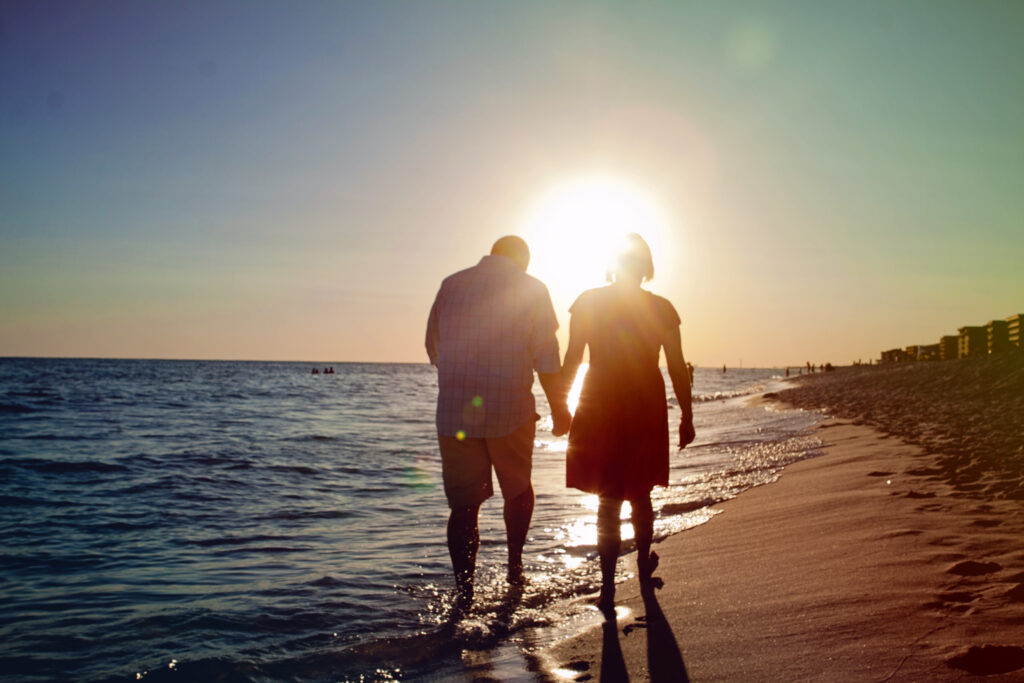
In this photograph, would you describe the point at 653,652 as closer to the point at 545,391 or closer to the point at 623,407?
the point at 623,407

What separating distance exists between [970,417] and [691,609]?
744cm

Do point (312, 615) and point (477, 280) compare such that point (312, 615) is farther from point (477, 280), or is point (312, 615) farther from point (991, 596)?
point (991, 596)

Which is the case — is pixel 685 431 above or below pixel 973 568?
above

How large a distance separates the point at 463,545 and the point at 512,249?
166cm

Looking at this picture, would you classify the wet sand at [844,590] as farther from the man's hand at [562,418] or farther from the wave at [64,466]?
the wave at [64,466]

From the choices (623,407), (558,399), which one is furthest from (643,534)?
(558,399)

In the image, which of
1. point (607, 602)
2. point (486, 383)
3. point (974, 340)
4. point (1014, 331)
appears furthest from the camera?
point (974, 340)

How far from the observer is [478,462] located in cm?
360

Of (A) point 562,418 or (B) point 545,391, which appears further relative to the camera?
(A) point 562,418


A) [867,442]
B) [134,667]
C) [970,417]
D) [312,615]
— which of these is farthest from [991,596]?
[970,417]

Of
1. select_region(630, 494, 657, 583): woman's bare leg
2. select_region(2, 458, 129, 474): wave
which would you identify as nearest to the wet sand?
select_region(630, 494, 657, 583): woman's bare leg

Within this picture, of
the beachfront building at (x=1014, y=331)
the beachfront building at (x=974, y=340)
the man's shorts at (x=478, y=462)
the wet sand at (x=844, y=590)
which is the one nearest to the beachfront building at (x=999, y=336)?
the beachfront building at (x=1014, y=331)

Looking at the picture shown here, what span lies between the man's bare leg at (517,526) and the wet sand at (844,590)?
0.59 m

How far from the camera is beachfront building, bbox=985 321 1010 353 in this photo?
2411 cm
